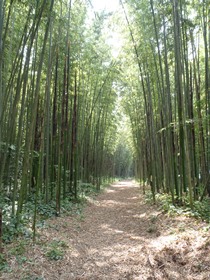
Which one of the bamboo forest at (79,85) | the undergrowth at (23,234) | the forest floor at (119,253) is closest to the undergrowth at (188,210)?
the bamboo forest at (79,85)

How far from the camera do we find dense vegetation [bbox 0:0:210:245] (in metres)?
3.71

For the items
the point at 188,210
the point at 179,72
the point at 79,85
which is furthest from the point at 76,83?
the point at 188,210

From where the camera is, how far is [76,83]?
6.19 meters

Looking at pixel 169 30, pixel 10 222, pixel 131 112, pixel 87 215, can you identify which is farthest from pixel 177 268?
pixel 131 112

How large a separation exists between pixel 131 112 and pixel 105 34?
16.1 ft

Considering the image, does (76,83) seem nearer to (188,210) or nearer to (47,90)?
(47,90)

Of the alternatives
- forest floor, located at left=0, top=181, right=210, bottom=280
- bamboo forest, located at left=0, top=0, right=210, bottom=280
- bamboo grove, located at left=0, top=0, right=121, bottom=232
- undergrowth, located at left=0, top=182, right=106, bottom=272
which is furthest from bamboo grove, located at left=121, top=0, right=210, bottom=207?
undergrowth, located at left=0, top=182, right=106, bottom=272

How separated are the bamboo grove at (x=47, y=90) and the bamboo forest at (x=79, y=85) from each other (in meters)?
0.03

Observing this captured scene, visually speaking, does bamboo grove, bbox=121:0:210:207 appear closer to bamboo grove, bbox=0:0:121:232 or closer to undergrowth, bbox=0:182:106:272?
bamboo grove, bbox=0:0:121:232

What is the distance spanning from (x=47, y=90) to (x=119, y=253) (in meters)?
2.62

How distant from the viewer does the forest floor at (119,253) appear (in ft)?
8.08

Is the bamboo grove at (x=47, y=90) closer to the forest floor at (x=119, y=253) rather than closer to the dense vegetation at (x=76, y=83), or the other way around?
the dense vegetation at (x=76, y=83)

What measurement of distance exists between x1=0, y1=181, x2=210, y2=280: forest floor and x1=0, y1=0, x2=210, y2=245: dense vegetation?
0.57m

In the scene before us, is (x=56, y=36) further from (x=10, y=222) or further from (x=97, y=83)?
(x=97, y=83)
